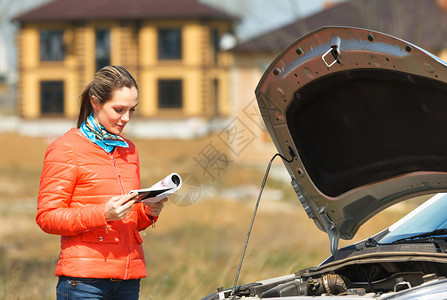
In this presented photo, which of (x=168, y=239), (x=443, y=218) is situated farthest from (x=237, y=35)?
(x=443, y=218)

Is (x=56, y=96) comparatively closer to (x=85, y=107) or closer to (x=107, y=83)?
(x=85, y=107)

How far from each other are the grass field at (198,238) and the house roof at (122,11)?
9.07m

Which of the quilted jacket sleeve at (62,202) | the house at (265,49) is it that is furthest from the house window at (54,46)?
the quilted jacket sleeve at (62,202)

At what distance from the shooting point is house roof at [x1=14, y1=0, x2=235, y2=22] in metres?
42.2

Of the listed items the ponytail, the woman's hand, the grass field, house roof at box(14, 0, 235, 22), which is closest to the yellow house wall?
house roof at box(14, 0, 235, 22)

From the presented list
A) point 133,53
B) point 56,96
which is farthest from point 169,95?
point 56,96

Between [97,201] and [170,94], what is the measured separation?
38.6 metres

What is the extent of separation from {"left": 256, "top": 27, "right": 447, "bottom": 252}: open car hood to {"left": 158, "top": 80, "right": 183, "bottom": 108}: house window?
124ft

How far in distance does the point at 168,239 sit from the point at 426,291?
511 inches

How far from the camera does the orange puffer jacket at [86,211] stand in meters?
4.10

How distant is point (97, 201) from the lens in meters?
4.25

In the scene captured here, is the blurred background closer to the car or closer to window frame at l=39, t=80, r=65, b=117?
window frame at l=39, t=80, r=65, b=117

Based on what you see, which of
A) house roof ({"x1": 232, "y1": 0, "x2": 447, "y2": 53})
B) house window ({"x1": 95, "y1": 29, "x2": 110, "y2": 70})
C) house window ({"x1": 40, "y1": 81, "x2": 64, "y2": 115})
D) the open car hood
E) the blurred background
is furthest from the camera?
house window ({"x1": 40, "y1": 81, "x2": 64, "y2": 115})

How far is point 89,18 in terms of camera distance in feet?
140
